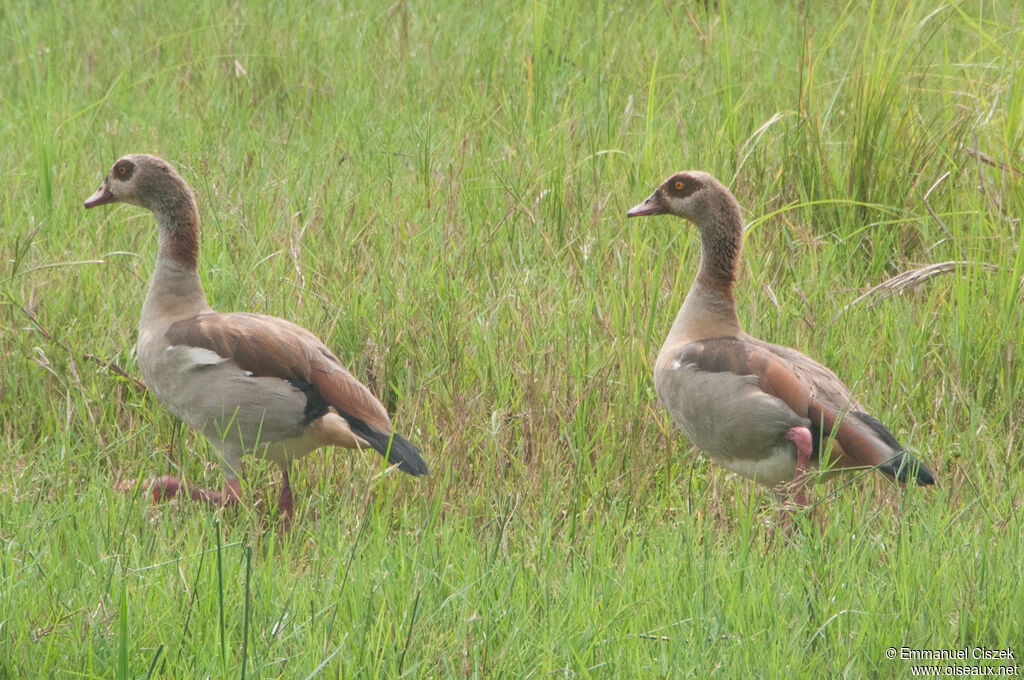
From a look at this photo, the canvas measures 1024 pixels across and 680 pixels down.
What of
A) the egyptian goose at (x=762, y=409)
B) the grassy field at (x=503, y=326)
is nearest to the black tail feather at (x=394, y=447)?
the grassy field at (x=503, y=326)

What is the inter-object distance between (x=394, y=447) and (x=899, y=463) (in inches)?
68.1

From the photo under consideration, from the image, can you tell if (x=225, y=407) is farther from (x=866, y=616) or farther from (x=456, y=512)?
(x=866, y=616)

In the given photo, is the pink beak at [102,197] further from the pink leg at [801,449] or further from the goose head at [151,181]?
the pink leg at [801,449]

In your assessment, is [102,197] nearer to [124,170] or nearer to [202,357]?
[124,170]

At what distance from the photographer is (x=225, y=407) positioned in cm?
483

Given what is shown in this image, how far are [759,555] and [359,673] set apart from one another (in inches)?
54.5

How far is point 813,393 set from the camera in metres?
4.62

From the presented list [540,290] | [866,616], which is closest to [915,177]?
[540,290]

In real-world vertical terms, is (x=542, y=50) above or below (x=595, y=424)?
above

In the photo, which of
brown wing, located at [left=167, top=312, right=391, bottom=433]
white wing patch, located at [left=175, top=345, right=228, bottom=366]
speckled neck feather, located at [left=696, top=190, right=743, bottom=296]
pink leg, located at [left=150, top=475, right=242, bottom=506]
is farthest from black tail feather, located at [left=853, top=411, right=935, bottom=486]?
white wing patch, located at [left=175, top=345, right=228, bottom=366]

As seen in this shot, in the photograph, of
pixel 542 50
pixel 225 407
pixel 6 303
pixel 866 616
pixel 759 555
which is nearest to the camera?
pixel 866 616

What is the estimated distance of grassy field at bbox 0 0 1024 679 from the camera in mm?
3439

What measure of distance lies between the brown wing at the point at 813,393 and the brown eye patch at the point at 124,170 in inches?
94.2

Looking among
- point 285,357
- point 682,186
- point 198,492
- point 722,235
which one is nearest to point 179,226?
point 285,357
